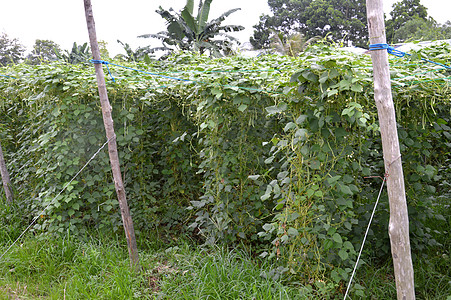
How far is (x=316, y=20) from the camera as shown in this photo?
31391 mm

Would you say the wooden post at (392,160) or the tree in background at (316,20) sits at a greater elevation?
the tree in background at (316,20)

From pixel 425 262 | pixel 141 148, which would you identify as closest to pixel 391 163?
pixel 425 262

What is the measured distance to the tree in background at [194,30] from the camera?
15.9 metres

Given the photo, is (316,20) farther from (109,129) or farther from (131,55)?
(109,129)

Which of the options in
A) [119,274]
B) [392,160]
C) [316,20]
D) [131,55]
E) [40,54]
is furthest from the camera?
[316,20]

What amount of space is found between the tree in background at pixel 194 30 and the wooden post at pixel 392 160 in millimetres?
14569

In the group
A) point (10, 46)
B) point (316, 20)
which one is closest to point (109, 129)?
point (10, 46)

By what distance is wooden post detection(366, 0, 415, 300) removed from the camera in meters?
1.73

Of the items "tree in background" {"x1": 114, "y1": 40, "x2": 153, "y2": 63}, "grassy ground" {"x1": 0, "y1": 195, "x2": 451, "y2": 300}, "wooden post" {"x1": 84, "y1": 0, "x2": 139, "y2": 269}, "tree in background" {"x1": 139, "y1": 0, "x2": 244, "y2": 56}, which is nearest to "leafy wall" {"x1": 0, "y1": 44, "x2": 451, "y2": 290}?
"grassy ground" {"x1": 0, "y1": 195, "x2": 451, "y2": 300}

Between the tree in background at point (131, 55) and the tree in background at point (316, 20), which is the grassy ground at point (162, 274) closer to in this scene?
the tree in background at point (131, 55)

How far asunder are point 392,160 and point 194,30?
15.9 m

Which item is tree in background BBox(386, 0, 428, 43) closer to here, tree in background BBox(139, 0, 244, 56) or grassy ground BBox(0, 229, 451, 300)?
tree in background BBox(139, 0, 244, 56)

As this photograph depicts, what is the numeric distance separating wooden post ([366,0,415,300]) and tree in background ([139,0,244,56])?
1457cm

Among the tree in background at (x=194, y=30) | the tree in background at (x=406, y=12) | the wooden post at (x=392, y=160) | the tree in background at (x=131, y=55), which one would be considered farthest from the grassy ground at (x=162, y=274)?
the tree in background at (x=406, y=12)
